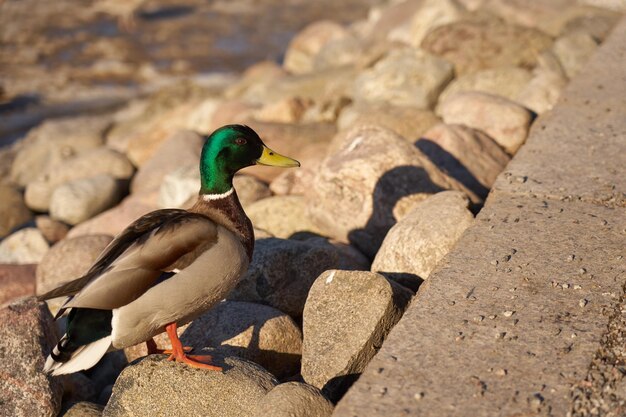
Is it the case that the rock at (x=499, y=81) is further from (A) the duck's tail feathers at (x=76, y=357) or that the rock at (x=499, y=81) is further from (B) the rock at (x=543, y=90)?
(A) the duck's tail feathers at (x=76, y=357)

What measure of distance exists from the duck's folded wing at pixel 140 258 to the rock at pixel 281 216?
1975 millimetres

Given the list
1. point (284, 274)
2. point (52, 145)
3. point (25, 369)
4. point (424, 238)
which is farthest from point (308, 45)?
point (25, 369)

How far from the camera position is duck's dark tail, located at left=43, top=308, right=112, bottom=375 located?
10.7 ft

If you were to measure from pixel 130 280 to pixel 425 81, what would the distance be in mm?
4791

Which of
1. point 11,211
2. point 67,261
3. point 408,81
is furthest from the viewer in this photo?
point 11,211

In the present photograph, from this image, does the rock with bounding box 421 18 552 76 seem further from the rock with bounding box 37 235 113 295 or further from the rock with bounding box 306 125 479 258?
A: the rock with bounding box 37 235 113 295

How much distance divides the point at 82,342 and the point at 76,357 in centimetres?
6

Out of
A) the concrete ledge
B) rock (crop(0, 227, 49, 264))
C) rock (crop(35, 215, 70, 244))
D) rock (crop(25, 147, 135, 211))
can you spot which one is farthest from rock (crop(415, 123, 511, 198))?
rock (crop(25, 147, 135, 211))

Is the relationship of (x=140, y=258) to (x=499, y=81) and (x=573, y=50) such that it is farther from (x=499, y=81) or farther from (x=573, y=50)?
(x=573, y=50)

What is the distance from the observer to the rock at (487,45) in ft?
25.4

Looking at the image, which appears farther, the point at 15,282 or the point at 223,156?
the point at 15,282

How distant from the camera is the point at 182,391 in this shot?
3365mm

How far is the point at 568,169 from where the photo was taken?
4.49 meters

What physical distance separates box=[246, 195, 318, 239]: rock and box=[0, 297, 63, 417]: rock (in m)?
1.93
